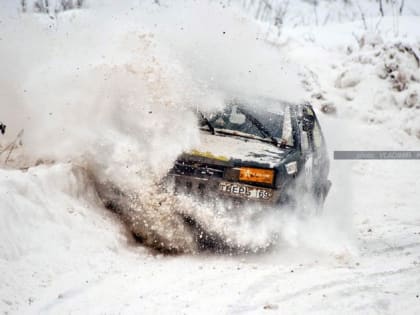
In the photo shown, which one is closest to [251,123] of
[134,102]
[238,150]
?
[238,150]

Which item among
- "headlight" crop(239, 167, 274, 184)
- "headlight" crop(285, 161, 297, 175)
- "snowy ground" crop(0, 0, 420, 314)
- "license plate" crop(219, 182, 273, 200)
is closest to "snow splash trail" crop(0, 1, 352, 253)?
"snowy ground" crop(0, 0, 420, 314)

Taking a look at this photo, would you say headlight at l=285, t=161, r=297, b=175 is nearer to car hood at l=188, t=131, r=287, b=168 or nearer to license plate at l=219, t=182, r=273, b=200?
car hood at l=188, t=131, r=287, b=168

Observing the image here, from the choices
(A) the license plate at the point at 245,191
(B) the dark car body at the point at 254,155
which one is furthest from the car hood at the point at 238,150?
(A) the license plate at the point at 245,191

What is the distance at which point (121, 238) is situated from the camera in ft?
16.5

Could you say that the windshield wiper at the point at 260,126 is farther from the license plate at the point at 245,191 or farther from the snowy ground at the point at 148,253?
the license plate at the point at 245,191

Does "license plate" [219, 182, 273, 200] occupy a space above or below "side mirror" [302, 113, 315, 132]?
below

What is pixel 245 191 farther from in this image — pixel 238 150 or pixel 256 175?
pixel 238 150

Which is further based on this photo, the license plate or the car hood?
the car hood

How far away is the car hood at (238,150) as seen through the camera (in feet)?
16.4

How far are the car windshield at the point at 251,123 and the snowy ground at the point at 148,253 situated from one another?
35cm

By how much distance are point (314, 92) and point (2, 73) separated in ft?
23.8

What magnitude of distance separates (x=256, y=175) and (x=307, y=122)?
5.21ft

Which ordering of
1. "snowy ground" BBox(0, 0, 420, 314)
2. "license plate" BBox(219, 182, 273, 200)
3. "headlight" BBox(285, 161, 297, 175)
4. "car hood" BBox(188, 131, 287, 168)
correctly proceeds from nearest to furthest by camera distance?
"snowy ground" BBox(0, 0, 420, 314), "license plate" BBox(219, 182, 273, 200), "car hood" BBox(188, 131, 287, 168), "headlight" BBox(285, 161, 297, 175)

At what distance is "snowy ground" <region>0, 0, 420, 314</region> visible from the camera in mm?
3822
